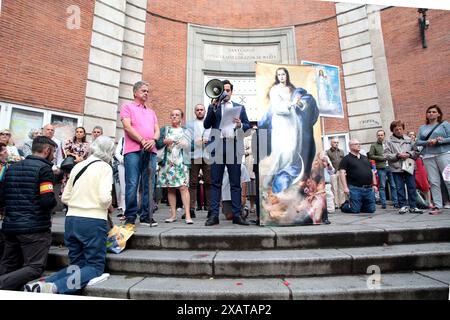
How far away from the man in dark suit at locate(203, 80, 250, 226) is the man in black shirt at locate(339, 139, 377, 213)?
2.94 m

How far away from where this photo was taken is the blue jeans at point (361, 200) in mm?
5724

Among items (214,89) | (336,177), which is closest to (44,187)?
(214,89)

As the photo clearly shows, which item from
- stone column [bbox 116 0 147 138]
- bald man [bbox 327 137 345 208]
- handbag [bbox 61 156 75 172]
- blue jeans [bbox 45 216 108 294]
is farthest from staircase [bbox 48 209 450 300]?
stone column [bbox 116 0 147 138]

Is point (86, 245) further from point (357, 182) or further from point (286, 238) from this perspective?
point (357, 182)

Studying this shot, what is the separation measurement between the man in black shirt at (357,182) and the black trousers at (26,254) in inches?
217

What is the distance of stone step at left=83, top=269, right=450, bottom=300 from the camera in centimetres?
249

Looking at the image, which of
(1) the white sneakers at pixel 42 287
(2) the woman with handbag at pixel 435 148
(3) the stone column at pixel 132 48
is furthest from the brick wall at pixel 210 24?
(1) the white sneakers at pixel 42 287

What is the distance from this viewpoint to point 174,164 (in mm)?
4410

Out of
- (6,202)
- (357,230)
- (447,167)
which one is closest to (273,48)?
(447,167)

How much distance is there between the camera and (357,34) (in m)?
10.9

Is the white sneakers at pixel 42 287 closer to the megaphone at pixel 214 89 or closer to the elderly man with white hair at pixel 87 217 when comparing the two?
the elderly man with white hair at pixel 87 217

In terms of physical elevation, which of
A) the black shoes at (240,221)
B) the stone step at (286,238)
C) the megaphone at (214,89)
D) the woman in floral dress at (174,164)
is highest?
the megaphone at (214,89)

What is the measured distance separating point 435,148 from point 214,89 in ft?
15.0
